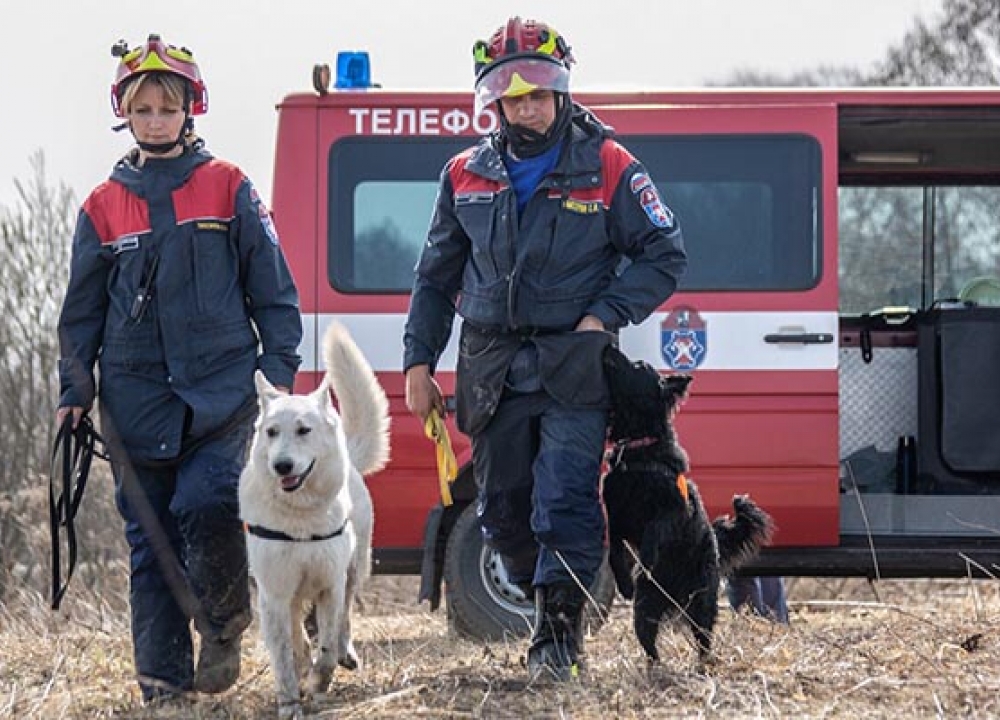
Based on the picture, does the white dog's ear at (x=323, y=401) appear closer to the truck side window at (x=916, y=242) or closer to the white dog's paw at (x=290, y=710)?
the white dog's paw at (x=290, y=710)

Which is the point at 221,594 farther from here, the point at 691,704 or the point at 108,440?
the point at 691,704

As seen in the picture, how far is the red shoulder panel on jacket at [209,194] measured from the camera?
19.1 feet

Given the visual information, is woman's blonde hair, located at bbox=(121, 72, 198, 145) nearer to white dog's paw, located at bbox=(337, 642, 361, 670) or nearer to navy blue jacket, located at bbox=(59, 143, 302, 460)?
navy blue jacket, located at bbox=(59, 143, 302, 460)

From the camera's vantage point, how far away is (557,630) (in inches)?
229

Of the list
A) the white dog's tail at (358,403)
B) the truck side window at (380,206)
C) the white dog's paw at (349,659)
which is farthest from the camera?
the truck side window at (380,206)

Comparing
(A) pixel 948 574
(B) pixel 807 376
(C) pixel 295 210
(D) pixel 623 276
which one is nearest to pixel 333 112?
(C) pixel 295 210

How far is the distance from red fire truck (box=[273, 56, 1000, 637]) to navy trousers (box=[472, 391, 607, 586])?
7.28 feet

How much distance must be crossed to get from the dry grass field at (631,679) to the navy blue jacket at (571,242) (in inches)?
42.9

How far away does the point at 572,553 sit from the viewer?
579 cm

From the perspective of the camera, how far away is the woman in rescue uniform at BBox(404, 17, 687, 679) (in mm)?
5805

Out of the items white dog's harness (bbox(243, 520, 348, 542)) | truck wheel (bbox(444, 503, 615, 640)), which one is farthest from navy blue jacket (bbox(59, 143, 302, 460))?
truck wheel (bbox(444, 503, 615, 640))

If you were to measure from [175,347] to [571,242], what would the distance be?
49.7 inches

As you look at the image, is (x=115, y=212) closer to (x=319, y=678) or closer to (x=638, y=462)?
(x=319, y=678)

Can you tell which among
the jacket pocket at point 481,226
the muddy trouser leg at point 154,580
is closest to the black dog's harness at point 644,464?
the jacket pocket at point 481,226
